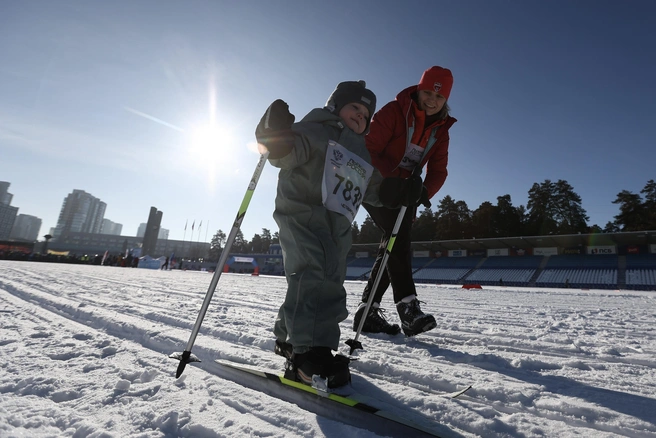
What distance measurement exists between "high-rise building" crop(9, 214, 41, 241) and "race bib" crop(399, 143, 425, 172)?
8403 inches

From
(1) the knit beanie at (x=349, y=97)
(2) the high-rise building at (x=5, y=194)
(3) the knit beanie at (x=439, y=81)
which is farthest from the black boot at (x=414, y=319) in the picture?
(2) the high-rise building at (x=5, y=194)

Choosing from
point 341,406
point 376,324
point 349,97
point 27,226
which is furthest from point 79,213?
point 341,406

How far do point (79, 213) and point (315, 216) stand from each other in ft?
658

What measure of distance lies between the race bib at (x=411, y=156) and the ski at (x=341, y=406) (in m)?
1.72

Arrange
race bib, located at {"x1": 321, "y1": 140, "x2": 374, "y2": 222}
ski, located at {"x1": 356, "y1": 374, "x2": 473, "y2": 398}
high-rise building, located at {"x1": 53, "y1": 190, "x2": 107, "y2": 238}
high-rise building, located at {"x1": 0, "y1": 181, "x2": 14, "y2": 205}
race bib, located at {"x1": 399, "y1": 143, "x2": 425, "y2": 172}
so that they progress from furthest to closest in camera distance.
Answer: high-rise building, located at {"x1": 53, "y1": 190, "x2": 107, "y2": 238} → high-rise building, located at {"x1": 0, "y1": 181, "x2": 14, "y2": 205} → race bib, located at {"x1": 399, "y1": 143, "x2": 425, "y2": 172} → race bib, located at {"x1": 321, "y1": 140, "x2": 374, "y2": 222} → ski, located at {"x1": 356, "y1": 374, "x2": 473, "y2": 398}

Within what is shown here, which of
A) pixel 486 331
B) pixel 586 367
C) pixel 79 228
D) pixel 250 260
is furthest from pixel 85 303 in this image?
pixel 79 228

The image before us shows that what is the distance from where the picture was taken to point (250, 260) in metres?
46.5

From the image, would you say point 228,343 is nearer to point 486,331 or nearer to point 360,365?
point 360,365

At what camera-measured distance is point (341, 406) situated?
3.16 ft

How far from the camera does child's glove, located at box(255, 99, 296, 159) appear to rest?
4.54 feet

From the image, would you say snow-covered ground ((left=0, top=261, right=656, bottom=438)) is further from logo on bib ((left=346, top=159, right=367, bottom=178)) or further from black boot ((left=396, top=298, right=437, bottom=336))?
logo on bib ((left=346, top=159, right=367, bottom=178))

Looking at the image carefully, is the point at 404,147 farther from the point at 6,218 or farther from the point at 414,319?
the point at 6,218

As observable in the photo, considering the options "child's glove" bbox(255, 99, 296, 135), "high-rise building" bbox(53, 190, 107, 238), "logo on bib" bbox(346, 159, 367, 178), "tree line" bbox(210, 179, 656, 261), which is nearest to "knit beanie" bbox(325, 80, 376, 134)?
"logo on bib" bbox(346, 159, 367, 178)

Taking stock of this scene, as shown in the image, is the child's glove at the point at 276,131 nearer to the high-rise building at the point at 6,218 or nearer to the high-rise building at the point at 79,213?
the high-rise building at the point at 6,218
